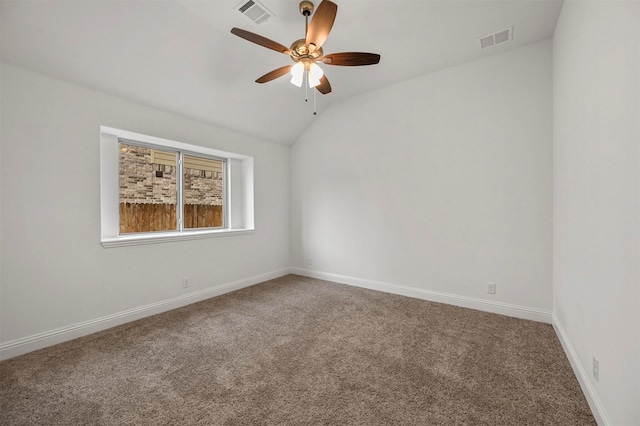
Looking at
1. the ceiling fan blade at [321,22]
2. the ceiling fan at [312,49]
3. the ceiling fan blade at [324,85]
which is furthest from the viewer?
the ceiling fan blade at [324,85]

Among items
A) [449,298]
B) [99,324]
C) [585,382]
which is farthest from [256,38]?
[449,298]

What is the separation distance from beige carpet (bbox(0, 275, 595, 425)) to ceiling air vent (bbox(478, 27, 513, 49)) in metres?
2.90

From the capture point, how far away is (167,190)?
11.7 ft

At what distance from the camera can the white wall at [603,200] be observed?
3.77 ft

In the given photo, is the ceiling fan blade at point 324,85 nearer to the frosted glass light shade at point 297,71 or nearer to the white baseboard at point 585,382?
the frosted glass light shade at point 297,71

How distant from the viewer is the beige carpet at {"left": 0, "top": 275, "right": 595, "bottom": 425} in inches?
60.6

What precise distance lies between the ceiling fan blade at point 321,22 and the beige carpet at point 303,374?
2.50 metres

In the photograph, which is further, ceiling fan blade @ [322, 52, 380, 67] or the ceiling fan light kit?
ceiling fan blade @ [322, 52, 380, 67]

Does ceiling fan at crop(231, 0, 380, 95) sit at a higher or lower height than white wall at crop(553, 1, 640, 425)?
higher

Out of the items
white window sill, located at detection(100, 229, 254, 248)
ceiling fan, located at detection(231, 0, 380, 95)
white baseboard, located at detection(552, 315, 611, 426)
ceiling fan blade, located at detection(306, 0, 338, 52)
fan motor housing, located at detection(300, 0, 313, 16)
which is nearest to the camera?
white baseboard, located at detection(552, 315, 611, 426)

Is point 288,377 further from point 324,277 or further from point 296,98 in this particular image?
point 296,98

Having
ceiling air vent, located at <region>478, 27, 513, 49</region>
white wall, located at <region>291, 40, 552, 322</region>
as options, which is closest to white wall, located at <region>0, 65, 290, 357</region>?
white wall, located at <region>291, 40, 552, 322</region>

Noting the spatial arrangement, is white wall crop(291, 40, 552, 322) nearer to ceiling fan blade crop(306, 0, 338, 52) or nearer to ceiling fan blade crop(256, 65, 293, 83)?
ceiling fan blade crop(256, 65, 293, 83)

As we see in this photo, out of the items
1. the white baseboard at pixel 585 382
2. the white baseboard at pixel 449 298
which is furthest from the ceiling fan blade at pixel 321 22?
the white baseboard at pixel 449 298
